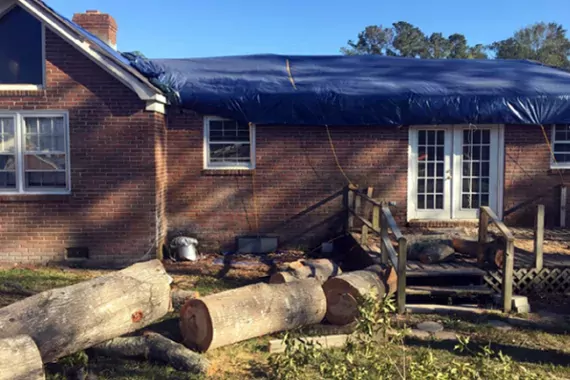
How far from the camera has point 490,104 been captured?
1026 centimetres

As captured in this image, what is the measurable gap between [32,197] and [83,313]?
563 cm

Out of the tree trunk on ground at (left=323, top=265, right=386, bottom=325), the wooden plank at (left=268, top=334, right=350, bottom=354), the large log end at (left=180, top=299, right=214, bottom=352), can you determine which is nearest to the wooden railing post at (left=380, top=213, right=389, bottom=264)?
the tree trunk on ground at (left=323, top=265, right=386, bottom=325)

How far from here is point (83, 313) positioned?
4887 millimetres

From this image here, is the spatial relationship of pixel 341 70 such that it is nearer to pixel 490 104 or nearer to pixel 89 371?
pixel 490 104

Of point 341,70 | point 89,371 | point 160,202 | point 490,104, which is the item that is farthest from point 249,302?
point 341,70

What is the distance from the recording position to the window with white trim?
10.9 m

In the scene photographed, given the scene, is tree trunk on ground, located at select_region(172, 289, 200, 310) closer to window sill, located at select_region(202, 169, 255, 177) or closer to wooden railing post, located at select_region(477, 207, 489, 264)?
window sill, located at select_region(202, 169, 255, 177)

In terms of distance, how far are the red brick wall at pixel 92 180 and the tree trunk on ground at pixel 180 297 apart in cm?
270

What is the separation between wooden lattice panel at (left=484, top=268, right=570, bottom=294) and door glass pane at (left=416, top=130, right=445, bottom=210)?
11.0ft

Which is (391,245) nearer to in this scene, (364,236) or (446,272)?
(446,272)

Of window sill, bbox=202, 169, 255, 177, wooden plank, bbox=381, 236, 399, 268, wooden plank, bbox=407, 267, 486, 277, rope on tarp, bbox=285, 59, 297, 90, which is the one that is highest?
rope on tarp, bbox=285, 59, 297, 90

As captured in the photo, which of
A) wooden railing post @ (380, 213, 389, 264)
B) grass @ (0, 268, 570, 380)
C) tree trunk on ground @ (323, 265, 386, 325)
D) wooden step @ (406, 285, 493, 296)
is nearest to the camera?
grass @ (0, 268, 570, 380)

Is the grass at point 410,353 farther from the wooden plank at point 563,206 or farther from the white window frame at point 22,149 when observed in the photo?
the wooden plank at point 563,206

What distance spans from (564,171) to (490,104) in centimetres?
234
